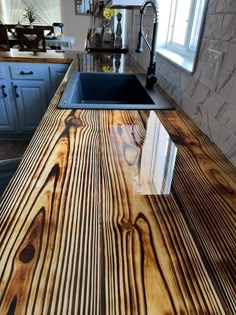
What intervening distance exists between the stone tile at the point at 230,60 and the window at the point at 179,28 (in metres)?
0.49

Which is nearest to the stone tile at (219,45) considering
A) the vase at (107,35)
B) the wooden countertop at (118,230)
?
the wooden countertop at (118,230)

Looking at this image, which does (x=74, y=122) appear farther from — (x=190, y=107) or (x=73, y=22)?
(x=73, y=22)

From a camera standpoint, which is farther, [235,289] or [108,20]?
[108,20]

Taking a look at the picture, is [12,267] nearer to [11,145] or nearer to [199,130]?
[199,130]

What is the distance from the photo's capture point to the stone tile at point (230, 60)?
0.69 m

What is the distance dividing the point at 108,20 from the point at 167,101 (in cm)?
237

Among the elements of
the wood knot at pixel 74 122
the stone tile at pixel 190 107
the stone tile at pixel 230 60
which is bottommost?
the wood knot at pixel 74 122

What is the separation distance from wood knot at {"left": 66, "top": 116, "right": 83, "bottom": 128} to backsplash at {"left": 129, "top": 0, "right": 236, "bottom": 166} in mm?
436

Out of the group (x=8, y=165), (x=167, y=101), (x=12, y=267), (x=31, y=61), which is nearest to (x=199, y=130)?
(x=167, y=101)

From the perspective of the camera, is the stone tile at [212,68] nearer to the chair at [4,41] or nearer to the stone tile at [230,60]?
the stone tile at [230,60]

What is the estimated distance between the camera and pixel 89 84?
1655mm

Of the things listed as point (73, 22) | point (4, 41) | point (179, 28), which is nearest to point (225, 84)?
point (179, 28)

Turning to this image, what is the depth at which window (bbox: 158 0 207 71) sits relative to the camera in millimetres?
1317

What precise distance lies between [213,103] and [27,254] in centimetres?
70
